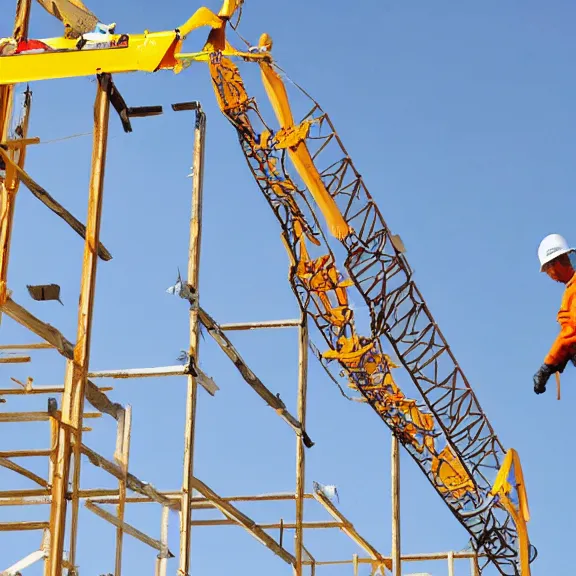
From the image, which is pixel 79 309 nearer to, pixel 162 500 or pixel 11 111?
pixel 11 111

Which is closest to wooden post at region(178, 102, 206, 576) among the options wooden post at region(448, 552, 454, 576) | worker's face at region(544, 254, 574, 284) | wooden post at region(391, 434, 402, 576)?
worker's face at region(544, 254, 574, 284)

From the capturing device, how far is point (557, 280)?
8.54 m

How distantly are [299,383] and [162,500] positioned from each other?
3.13m

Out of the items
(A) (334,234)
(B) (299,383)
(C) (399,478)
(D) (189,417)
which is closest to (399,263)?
(A) (334,234)

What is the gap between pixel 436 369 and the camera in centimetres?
1575

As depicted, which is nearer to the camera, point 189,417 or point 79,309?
point 79,309

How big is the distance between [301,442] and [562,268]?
7.76 meters

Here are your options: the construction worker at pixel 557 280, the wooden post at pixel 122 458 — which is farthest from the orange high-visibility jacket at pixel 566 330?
the wooden post at pixel 122 458

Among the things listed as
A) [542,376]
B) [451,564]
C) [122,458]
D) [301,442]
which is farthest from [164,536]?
[542,376]

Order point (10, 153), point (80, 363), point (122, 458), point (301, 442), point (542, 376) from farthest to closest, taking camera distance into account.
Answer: point (301, 442)
point (122, 458)
point (10, 153)
point (80, 363)
point (542, 376)

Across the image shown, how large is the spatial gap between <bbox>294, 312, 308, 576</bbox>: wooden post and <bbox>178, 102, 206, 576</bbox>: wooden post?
3.16 metres

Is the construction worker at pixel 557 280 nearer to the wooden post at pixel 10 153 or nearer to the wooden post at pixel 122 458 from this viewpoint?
the wooden post at pixel 10 153

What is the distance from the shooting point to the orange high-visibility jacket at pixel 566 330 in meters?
8.17

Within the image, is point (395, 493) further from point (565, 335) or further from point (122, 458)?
point (565, 335)
